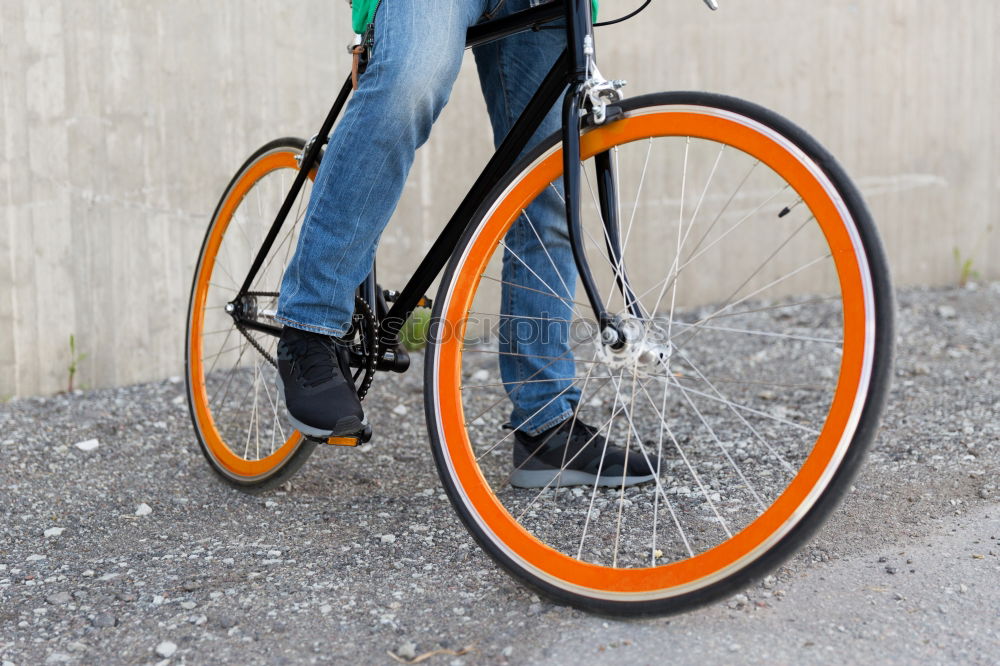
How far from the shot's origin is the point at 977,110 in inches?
183

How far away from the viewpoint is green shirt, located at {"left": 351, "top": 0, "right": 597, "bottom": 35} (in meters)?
1.59

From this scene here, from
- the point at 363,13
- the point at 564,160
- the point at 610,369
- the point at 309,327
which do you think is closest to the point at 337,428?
the point at 309,327

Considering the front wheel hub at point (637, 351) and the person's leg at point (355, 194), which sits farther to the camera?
the person's leg at point (355, 194)

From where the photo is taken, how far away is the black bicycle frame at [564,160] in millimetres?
1408

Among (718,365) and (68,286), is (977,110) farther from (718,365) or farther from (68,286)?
(68,286)

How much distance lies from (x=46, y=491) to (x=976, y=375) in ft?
9.12

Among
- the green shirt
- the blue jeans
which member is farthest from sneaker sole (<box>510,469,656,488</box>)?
the green shirt

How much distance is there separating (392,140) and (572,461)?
0.82 metres

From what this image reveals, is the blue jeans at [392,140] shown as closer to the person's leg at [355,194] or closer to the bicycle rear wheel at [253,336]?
the person's leg at [355,194]

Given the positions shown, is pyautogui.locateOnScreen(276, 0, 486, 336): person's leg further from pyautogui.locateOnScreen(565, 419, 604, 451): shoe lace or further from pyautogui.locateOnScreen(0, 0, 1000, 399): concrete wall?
pyautogui.locateOnScreen(0, 0, 1000, 399): concrete wall

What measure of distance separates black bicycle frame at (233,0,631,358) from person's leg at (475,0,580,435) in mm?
174

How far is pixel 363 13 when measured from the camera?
1.62 metres

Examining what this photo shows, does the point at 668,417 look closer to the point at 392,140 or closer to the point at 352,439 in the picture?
the point at 352,439

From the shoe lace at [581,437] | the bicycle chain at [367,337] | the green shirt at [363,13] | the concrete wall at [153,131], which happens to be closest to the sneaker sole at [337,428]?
the bicycle chain at [367,337]
